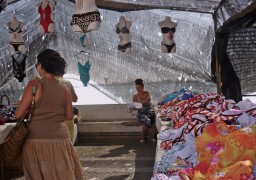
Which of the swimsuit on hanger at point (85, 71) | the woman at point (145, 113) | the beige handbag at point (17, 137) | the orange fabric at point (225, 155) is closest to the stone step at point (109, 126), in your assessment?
the woman at point (145, 113)

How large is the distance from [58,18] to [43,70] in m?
9.82

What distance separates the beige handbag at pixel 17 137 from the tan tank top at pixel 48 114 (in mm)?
64

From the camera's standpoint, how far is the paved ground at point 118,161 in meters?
6.51

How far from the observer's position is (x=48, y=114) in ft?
12.2

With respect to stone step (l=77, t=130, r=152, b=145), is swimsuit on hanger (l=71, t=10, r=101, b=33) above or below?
above

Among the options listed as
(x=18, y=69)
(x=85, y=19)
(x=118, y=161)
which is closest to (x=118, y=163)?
(x=118, y=161)

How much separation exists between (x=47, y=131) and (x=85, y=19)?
514 centimetres

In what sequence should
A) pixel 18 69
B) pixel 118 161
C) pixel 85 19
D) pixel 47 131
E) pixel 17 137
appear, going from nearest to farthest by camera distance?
pixel 17 137 → pixel 47 131 → pixel 118 161 → pixel 85 19 → pixel 18 69

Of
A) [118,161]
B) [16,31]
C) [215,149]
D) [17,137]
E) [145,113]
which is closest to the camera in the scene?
[215,149]

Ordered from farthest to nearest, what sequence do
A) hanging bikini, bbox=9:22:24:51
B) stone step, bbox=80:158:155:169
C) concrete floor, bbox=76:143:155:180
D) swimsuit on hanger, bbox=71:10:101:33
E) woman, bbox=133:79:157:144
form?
hanging bikini, bbox=9:22:24:51
woman, bbox=133:79:157:144
swimsuit on hanger, bbox=71:10:101:33
stone step, bbox=80:158:155:169
concrete floor, bbox=76:143:155:180

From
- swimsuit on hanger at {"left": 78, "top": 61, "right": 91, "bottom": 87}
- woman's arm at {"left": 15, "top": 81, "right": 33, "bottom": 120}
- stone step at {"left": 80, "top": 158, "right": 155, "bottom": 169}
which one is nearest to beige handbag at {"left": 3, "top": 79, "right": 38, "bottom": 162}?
→ woman's arm at {"left": 15, "top": 81, "right": 33, "bottom": 120}

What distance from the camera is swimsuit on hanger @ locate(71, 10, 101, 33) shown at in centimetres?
837

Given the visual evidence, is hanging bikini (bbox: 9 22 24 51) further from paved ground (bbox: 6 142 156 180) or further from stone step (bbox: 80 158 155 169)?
→ stone step (bbox: 80 158 155 169)

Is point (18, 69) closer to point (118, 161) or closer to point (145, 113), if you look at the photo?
point (145, 113)
